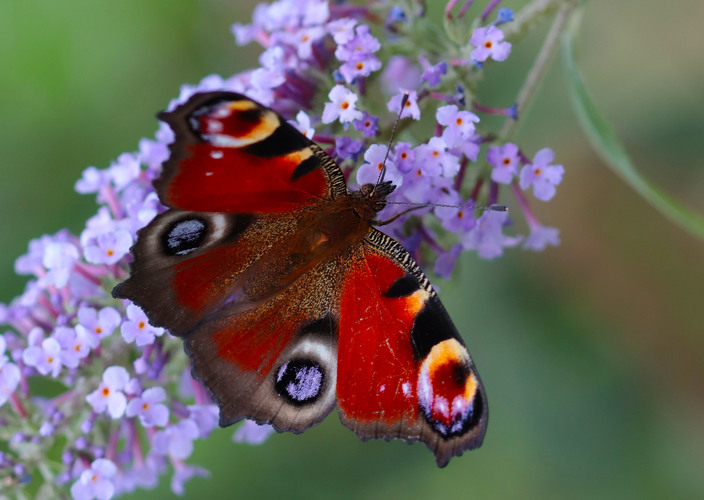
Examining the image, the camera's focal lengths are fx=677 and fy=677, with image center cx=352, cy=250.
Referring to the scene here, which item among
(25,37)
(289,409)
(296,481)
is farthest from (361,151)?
(25,37)

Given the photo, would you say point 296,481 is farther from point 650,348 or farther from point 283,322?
point 650,348

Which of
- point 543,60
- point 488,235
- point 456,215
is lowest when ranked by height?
point 488,235

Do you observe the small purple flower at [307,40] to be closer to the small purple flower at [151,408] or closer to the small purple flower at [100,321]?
the small purple flower at [100,321]

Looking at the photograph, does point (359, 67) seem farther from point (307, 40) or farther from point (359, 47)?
point (307, 40)

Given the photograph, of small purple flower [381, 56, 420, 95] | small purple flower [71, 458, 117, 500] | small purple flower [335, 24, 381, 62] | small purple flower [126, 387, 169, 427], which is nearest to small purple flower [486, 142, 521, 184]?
small purple flower [335, 24, 381, 62]

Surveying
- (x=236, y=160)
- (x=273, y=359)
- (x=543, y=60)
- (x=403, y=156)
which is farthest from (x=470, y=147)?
(x=273, y=359)

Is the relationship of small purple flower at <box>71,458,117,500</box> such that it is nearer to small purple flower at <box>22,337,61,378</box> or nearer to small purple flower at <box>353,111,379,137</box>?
small purple flower at <box>22,337,61,378</box>
